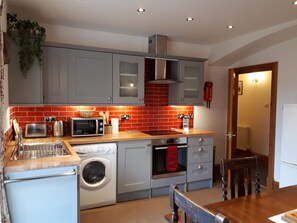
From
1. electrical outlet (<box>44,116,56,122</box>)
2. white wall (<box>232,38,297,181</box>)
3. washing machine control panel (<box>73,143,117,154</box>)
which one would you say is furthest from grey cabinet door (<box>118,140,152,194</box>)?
white wall (<box>232,38,297,181</box>)

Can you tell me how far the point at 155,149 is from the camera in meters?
3.44

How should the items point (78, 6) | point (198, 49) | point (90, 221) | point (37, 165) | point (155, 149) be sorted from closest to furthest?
point (37, 165), point (78, 6), point (90, 221), point (155, 149), point (198, 49)

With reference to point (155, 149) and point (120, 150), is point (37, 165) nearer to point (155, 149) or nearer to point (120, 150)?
point (120, 150)

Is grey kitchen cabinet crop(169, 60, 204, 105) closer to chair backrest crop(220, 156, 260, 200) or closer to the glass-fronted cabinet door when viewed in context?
the glass-fronted cabinet door

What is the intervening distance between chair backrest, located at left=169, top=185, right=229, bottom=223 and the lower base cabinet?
207 centimetres

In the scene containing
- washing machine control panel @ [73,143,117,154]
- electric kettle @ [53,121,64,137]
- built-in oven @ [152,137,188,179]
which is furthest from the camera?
built-in oven @ [152,137,188,179]

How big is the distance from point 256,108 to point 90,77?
4432 millimetres

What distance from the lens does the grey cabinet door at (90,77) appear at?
10.2 feet

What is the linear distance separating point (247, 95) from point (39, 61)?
16.7 ft

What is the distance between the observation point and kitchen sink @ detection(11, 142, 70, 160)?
2.32 metres

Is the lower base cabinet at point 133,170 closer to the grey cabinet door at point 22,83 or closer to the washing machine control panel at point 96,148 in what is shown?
the washing machine control panel at point 96,148

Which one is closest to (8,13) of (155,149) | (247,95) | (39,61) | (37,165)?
(39,61)

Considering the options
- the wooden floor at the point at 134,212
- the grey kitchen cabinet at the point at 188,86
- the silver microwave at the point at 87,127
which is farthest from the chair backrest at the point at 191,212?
the grey kitchen cabinet at the point at 188,86

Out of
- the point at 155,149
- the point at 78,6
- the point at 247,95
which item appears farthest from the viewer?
the point at 247,95
